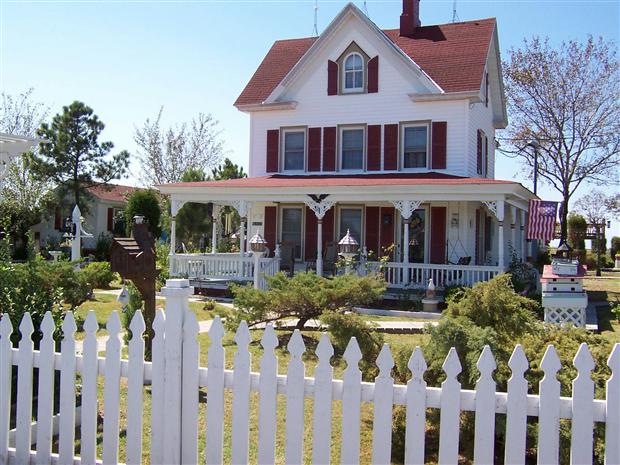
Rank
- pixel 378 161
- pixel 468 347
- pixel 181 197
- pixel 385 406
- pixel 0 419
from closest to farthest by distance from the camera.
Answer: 1. pixel 385 406
2. pixel 0 419
3. pixel 468 347
4. pixel 181 197
5. pixel 378 161

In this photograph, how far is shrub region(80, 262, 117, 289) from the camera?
45.1 feet

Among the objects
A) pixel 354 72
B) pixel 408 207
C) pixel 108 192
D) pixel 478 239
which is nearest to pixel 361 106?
pixel 354 72

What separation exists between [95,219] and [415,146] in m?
27.3

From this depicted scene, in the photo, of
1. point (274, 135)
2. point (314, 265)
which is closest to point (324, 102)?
point (274, 135)

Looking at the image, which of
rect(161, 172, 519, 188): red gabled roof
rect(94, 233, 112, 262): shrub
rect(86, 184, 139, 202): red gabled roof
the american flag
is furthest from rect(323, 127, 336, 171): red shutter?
rect(86, 184, 139, 202): red gabled roof

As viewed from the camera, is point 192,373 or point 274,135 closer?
point 192,373

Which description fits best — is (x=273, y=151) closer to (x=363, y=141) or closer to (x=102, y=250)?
(x=363, y=141)

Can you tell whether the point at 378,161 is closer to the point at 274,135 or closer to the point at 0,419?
the point at 274,135

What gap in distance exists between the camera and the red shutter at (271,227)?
1998 cm

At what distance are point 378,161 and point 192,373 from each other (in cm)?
1604

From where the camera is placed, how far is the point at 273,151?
20719 mm

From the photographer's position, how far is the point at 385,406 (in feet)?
11.4

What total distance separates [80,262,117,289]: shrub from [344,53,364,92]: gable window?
9.14 m

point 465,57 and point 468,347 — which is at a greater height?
point 465,57
